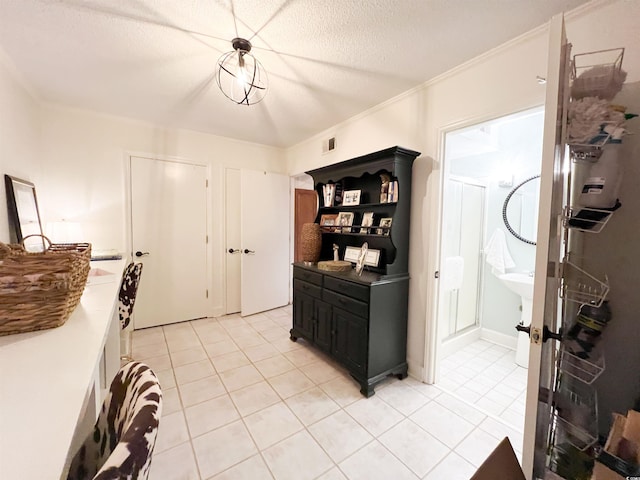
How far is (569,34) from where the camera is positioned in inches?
57.3

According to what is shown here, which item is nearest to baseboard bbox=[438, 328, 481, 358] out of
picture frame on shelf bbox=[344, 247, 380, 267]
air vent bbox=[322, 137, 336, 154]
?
picture frame on shelf bbox=[344, 247, 380, 267]

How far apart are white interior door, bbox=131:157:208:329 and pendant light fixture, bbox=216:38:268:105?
146cm

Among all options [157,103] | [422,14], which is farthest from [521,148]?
[157,103]

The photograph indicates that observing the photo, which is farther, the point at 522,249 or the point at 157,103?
the point at 522,249

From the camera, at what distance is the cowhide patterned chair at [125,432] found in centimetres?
46

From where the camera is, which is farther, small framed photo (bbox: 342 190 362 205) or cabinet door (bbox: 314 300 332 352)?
small framed photo (bbox: 342 190 362 205)

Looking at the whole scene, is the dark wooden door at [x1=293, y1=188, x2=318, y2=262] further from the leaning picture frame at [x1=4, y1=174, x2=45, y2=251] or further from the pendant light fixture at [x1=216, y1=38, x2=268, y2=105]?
the leaning picture frame at [x1=4, y1=174, x2=45, y2=251]

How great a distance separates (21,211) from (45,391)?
227 centimetres

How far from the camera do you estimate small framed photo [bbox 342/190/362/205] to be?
2650 mm

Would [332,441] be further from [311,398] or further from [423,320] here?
[423,320]

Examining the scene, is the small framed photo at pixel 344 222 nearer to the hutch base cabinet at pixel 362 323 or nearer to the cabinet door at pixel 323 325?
the hutch base cabinet at pixel 362 323

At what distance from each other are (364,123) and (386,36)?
1114 millimetres

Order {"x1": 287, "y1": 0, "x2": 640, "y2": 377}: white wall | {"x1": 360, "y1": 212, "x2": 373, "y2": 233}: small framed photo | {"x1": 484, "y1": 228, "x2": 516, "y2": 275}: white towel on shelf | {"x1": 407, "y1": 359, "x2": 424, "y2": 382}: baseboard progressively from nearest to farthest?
→ 1. {"x1": 287, "y1": 0, "x2": 640, "y2": 377}: white wall
2. {"x1": 407, "y1": 359, "x2": 424, "y2": 382}: baseboard
3. {"x1": 360, "y1": 212, "x2": 373, "y2": 233}: small framed photo
4. {"x1": 484, "y1": 228, "x2": 516, "y2": 275}: white towel on shelf

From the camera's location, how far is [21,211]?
2.07 meters
